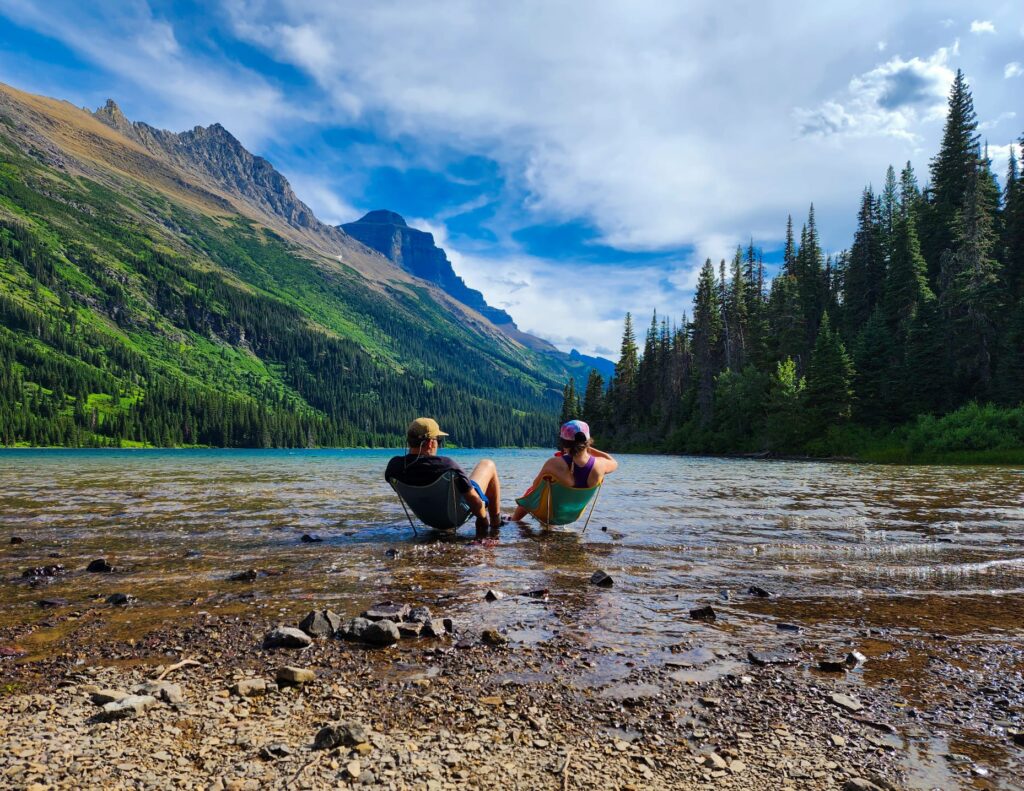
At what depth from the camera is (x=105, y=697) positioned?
13.5 ft

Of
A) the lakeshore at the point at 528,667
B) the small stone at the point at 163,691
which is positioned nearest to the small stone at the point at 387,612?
the lakeshore at the point at 528,667

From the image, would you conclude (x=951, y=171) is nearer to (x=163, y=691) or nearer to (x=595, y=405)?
(x=595, y=405)

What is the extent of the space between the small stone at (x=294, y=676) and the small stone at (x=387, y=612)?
1.49 m

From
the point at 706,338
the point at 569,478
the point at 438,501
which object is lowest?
the point at 438,501

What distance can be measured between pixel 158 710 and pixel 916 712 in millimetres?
5656

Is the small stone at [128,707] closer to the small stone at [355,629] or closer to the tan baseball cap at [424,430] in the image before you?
the small stone at [355,629]

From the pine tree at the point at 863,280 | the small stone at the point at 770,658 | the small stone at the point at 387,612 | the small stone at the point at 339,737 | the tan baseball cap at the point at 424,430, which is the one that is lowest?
the small stone at the point at 387,612

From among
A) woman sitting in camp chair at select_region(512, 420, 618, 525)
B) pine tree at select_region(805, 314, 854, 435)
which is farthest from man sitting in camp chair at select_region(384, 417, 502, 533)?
pine tree at select_region(805, 314, 854, 435)

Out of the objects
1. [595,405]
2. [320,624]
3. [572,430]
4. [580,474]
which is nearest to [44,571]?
[320,624]

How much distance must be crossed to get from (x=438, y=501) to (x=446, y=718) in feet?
27.4

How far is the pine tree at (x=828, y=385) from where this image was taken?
58.8m

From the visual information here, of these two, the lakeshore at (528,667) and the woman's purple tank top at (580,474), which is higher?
the woman's purple tank top at (580,474)

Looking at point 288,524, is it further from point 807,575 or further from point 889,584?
point 889,584

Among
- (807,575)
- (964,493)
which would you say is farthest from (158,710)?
(964,493)
